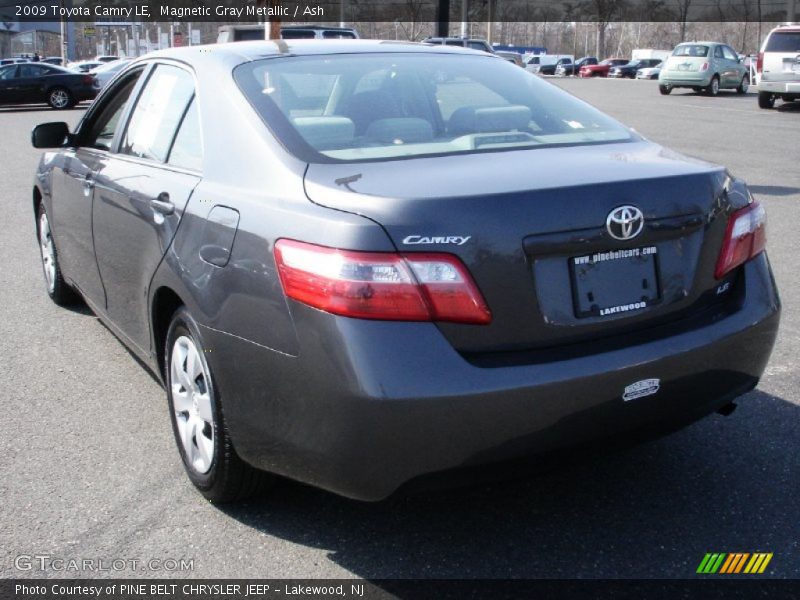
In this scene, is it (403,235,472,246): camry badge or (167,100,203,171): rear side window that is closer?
(403,235,472,246): camry badge

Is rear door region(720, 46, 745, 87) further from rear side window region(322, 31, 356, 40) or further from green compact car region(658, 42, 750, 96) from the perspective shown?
rear side window region(322, 31, 356, 40)

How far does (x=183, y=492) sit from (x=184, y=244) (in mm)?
938

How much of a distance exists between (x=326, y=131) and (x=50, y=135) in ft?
7.80

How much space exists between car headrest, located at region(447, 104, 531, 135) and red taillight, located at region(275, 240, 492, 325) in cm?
106

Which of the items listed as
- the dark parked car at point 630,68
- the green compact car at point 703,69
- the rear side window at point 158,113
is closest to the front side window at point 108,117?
the rear side window at point 158,113

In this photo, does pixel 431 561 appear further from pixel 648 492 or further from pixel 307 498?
pixel 648 492

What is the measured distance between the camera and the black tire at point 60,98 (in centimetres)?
2805

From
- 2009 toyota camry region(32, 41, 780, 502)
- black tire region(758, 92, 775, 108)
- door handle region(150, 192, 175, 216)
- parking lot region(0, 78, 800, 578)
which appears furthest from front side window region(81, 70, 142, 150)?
black tire region(758, 92, 775, 108)

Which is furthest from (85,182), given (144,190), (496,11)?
(496,11)

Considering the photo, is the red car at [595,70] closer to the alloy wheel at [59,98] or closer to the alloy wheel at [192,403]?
the alloy wheel at [59,98]

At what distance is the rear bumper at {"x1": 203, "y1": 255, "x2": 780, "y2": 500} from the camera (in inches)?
101

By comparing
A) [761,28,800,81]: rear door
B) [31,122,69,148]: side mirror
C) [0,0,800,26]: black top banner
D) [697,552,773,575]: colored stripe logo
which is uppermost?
[0,0,800,26]: black top banner

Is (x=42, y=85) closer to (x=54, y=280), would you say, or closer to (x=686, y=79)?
(x=686, y=79)

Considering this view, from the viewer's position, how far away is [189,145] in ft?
11.9
